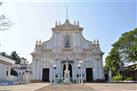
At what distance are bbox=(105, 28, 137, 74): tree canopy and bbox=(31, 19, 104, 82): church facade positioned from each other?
2353 mm

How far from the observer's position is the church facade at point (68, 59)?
126 feet

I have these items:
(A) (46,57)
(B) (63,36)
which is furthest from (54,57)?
(B) (63,36)

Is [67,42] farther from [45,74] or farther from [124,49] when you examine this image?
[124,49]

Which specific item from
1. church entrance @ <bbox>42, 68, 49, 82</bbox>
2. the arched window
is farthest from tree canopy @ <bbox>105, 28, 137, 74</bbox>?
church entrance @ <bbox>42, 68, 49, 82</bbox>

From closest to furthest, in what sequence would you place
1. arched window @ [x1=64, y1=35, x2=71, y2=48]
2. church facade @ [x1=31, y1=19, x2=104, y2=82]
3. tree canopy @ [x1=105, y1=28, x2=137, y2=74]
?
1. tree canopy @ [x1=105, y1=28, x2=137, y2=74]
2. church facade @ [x1=31, y1=19, x2=104, y2=82]
3. arched window @ [x1=64, y1=35, x2=71, y2=48]

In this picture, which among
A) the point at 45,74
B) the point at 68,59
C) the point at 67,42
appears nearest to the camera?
the point at 68,59

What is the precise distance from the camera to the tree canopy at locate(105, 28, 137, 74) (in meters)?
35.7

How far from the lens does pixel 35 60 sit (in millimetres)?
38906

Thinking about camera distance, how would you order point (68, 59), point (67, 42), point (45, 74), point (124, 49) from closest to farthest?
point (124, 49) → point (68, 59) → point (45, 74) → point (67, 42)

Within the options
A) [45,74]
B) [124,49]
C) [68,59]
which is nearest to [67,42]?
[68,59]

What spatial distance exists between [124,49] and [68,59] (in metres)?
9.88

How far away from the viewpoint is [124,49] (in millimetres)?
37844

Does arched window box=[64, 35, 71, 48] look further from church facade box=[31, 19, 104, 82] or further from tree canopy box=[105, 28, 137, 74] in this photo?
tree canopy box=[105, 28, 137, 74]

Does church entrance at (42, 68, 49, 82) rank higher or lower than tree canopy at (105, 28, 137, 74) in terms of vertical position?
lower
